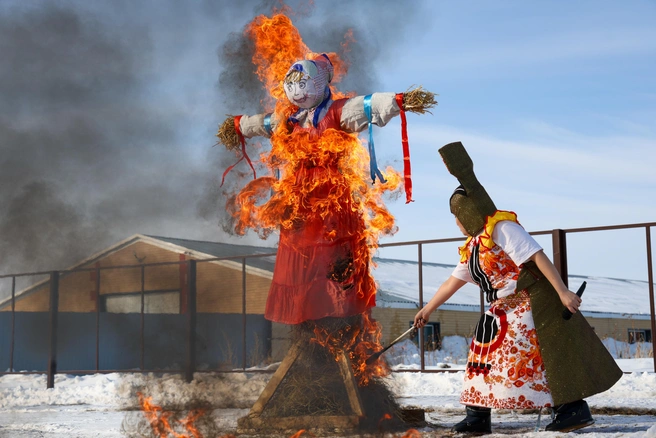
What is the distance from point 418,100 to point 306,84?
2.31ft

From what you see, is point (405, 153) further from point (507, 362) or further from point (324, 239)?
point (507, 362)

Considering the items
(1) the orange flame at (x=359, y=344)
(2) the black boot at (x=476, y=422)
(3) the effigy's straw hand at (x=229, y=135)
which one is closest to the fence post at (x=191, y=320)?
(3) the effigy's straw hand at (x=229, y=135)

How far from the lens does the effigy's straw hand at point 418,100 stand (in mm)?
4031

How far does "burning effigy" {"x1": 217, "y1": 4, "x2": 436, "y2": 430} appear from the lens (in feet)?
13.5

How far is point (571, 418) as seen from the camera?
3691 millimetres

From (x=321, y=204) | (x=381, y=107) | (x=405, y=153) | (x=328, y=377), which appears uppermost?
(x=381, y=107)

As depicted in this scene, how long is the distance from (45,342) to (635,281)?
21682 millimetres

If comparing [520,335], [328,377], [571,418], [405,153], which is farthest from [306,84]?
[571,418]

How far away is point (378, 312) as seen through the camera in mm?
17469

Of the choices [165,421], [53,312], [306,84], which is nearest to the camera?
[165,421]

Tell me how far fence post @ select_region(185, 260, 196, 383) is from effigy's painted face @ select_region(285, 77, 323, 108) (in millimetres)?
5136

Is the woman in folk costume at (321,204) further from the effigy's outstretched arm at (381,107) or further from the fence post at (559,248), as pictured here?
the fence post at (559,248)

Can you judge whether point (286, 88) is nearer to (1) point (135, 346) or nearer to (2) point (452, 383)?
(2) point (452, 383)

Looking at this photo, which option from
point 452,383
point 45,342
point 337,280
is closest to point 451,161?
point 337,280
